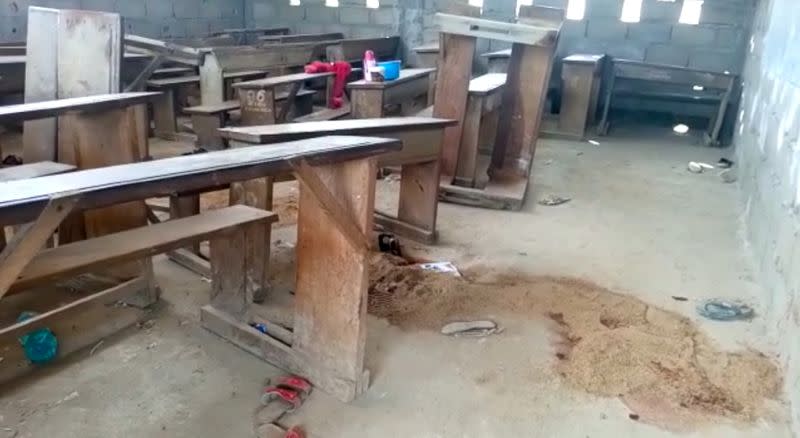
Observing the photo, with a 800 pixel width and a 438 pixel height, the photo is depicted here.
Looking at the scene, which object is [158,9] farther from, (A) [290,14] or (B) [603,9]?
(B) [603,9]

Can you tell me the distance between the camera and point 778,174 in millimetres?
3035

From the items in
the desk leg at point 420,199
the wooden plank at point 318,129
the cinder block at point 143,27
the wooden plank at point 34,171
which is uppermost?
the cinder block at point 143,27

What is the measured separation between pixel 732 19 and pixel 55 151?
664 centimetres

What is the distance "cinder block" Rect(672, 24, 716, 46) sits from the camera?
677 centimetres

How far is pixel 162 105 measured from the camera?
5.70 m

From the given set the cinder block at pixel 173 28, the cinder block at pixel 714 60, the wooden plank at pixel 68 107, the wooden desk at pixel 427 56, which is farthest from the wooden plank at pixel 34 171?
the cinder block at pixel 714 60

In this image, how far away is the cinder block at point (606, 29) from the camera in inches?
276

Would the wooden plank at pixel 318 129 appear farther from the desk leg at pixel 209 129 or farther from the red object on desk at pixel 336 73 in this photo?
the red object on desk at pixel 336 73

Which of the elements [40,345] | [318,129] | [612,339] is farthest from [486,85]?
[40,345]

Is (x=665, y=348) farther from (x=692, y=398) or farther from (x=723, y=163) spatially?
(x=723, y=163)

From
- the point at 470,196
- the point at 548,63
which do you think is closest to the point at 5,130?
the point at 470,196

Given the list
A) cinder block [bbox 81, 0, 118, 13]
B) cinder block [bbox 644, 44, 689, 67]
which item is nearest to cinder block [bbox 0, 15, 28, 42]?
cinder block [bbox 81, 0, 118, 13]

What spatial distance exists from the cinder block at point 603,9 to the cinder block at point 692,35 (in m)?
0.63

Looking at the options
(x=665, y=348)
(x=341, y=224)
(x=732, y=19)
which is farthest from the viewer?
(x=732, y=19)
